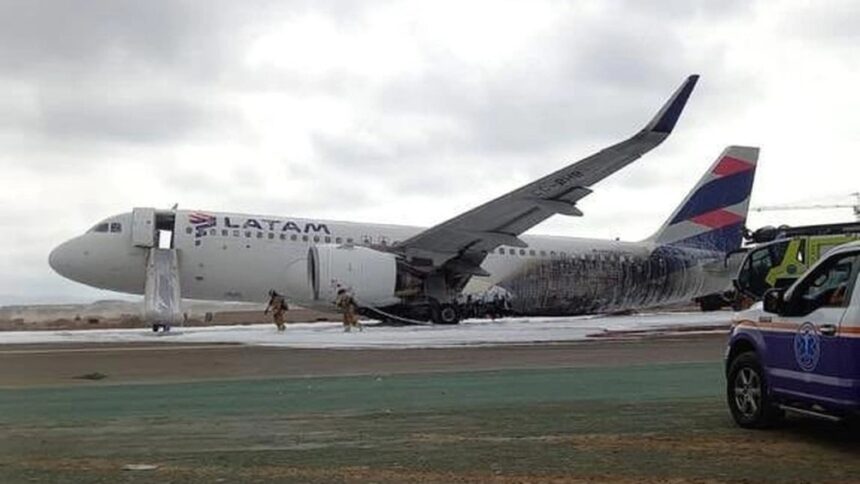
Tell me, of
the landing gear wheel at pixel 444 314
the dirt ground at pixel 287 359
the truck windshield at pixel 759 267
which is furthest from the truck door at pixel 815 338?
the truck windshield at pixel 759 267

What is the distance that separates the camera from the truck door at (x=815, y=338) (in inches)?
301

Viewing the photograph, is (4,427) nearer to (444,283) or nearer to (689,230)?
(444,283)

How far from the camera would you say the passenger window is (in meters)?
7.80

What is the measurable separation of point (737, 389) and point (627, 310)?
29.5m

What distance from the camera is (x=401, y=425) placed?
9.46 metres

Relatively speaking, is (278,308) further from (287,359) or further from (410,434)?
(410,434)

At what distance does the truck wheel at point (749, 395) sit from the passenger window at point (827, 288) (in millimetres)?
801

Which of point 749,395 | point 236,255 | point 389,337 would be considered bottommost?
point 749,395

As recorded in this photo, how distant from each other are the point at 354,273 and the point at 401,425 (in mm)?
19947

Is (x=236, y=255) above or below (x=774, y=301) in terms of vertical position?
above

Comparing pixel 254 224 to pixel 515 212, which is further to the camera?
pixel 254 224

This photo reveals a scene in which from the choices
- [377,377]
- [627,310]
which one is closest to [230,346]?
[377,377]

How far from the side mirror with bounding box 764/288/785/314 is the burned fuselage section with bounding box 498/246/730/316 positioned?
84.5 ft

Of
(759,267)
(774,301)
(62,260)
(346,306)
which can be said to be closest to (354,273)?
(346,306)
